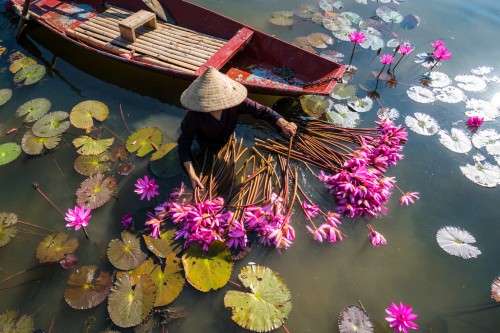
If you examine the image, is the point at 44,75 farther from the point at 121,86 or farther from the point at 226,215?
the point at 226,215

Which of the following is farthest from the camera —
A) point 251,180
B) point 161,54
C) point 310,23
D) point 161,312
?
point 310,23

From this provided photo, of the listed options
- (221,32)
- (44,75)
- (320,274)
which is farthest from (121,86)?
(320,274)

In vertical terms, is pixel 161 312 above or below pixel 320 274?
below

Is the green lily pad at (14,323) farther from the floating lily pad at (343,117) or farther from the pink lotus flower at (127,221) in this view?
the floating lily pad at (343,117)

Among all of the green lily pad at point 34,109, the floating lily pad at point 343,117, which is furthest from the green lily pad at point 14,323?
the floating lily pad at point 343,117

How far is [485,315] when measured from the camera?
3.26 m

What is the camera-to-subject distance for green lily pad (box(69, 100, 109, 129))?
4.77 meters

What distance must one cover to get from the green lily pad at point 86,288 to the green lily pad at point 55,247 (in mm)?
336

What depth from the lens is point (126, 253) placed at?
3.50 meters

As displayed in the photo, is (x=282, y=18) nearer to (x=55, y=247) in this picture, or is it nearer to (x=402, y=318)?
(x=55, y=247)

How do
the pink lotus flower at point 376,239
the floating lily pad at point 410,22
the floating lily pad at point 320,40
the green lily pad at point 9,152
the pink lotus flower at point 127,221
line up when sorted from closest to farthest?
the pink lotus flower at point 376,239
the pink lotus flower at point 127,221
the green lily pad at point 9,152
the floating lily pad at point 320,40
the floating lily pad at point 410,22

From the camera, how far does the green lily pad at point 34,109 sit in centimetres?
490

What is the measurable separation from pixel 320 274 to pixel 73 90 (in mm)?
5084

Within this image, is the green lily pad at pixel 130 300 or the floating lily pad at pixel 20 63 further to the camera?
the floating lily pad at pixel 20 63
